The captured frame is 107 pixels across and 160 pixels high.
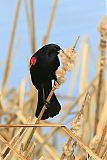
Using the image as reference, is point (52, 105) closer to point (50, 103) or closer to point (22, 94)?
A: point (50, 103)

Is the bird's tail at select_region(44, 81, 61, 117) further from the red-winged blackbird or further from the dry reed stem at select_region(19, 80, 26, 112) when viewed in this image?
the dry reed stem at select_region(19, 80, 26, 112)

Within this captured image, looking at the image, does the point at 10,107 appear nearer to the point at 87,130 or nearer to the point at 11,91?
the point at 11,91

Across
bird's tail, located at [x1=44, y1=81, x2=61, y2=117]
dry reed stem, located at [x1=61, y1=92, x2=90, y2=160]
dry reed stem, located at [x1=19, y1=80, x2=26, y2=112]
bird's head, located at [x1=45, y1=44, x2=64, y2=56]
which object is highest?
dry reed stem, located at [x1=19, y1=80, x2=26, y2=112]

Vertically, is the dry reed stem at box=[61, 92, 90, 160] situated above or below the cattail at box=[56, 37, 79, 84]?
below

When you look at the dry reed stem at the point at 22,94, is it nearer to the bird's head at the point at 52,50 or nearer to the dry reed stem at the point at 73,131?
the dry reed stem at the point at 73,131

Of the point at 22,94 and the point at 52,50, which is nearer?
the point at 52,50

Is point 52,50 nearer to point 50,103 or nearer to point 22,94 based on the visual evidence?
point 50,103

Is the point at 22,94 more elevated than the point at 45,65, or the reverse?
the point at 22,94

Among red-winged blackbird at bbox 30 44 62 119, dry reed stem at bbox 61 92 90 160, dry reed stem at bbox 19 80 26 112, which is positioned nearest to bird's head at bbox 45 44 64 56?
red-winged blackbird at bbox 30 44 62 119

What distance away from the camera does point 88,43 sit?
2049 mm

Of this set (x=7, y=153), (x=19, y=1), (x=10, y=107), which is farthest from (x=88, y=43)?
(x=7, y=153)

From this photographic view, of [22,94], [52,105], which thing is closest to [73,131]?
[52,105]

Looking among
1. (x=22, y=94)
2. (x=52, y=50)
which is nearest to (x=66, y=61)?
(x=52, y=50)

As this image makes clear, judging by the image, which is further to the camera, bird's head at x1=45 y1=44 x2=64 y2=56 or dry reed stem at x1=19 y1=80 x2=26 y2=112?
dry reed stem at x1=19 y1=80 x2=26 y2=112
